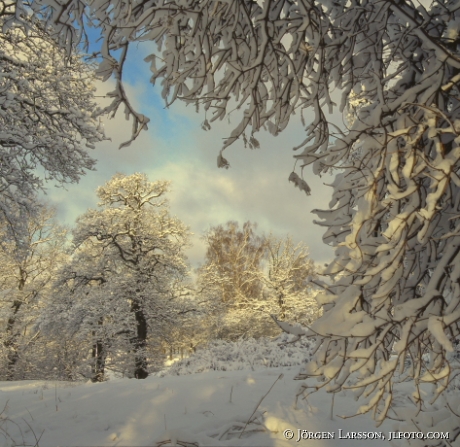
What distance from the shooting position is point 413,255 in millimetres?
2002

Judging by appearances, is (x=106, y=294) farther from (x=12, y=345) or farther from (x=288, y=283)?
(x=288, y=283)

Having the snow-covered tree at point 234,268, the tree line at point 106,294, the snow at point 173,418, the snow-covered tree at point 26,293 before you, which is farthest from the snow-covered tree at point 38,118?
the snow-covered tree at point 234,268

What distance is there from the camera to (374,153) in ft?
6.11

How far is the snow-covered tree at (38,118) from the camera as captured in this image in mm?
5578

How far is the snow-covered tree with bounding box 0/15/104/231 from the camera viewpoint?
18.3ft

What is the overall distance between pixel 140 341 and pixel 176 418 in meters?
11.6

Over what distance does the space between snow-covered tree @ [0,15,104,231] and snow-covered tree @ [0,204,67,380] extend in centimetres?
1026

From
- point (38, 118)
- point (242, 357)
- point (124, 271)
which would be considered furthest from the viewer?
point (124, 271)

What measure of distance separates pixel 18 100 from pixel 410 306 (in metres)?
6.21

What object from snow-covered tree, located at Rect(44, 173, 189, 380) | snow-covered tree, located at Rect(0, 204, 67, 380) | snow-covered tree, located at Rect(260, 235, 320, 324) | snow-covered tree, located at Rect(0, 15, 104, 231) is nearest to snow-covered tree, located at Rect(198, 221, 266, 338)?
snow-covered tree, located at Rect(260, 235, 320, 324)

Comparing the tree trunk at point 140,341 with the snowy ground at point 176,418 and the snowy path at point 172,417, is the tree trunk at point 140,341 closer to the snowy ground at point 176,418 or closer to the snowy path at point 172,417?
the snowy ground at point 176,418

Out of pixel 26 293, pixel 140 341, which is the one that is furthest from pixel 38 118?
pixel 26 293

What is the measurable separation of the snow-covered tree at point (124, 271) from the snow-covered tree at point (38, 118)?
7624 millimetres

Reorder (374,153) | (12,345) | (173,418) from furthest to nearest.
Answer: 1. (12,345)
2. (173,418)
3. (374,153)
